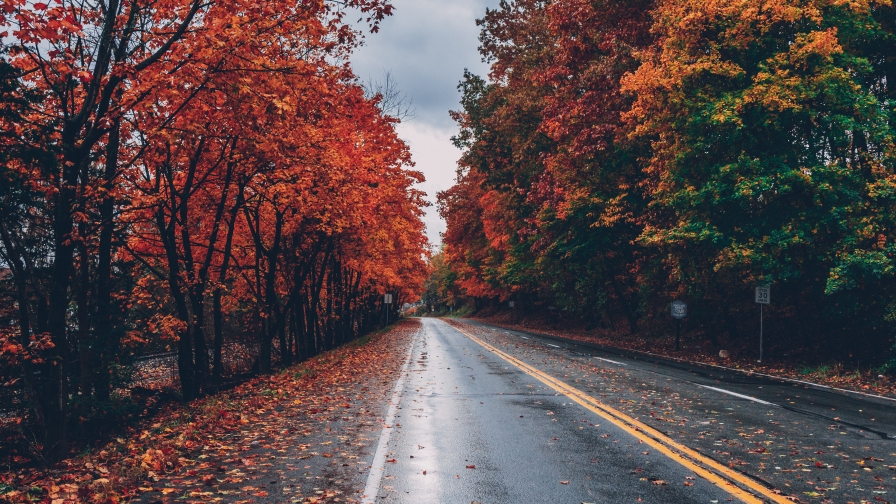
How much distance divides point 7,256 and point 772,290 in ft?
73.9

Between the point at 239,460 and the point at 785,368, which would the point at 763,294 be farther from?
the point at 239,460

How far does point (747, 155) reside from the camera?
17453mm

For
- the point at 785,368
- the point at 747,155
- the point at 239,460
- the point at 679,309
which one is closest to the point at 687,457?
the point at 239,460

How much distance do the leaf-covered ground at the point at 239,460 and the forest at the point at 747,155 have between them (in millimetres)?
11796

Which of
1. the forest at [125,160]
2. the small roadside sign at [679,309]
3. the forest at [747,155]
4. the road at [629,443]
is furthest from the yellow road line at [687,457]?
the small roadside sign at [679,309]

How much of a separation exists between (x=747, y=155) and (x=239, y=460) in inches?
Result: 624

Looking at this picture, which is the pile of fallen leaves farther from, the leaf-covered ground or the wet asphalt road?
the leaf-covered ground

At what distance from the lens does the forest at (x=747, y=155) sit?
1573 centimetres

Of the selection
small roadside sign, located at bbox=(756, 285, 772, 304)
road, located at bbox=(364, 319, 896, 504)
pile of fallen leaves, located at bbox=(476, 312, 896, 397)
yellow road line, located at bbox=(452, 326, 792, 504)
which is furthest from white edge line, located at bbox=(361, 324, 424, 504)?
small roadside sign, located at bbox=(756, 285, 772, 304)

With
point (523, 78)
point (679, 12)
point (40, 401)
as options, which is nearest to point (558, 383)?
point (40, 401)

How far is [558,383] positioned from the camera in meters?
13.0

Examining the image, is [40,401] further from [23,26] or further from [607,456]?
[607,456]

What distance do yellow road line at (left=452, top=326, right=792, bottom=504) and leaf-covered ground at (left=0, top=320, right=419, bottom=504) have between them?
10.8ft

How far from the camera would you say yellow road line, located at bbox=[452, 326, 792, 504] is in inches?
214
